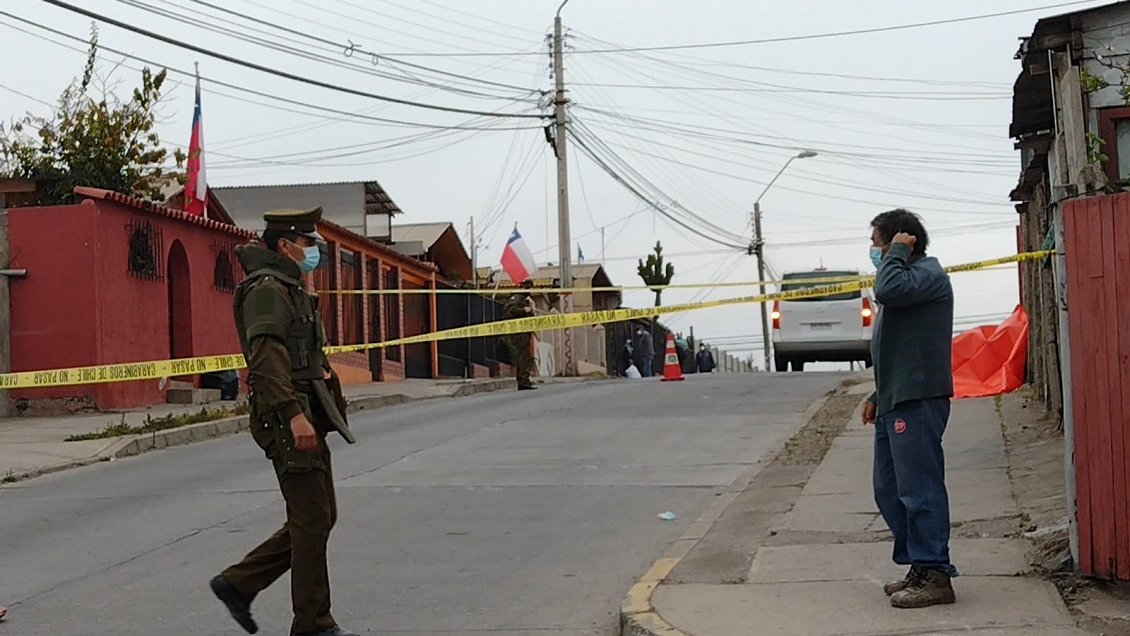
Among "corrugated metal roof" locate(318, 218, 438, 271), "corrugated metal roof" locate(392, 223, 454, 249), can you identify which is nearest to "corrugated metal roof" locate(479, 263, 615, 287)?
"corrugated metal roof" locate(392, 223, 454, 249)

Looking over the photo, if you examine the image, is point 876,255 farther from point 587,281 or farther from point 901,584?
point 587,281

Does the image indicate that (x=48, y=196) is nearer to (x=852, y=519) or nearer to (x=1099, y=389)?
(x=852, y=519)

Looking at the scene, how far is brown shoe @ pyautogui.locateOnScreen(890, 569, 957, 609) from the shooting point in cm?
614

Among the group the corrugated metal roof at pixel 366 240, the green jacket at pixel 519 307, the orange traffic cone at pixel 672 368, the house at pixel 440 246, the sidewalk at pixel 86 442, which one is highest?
the house at pixel 440 246

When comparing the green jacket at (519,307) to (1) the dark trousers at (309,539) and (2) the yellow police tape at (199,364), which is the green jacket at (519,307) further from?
(1) the dark trousers at (309,539)

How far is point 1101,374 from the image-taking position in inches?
243

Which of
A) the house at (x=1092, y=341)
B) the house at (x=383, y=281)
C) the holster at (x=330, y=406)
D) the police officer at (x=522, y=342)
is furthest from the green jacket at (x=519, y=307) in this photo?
the holster at (x=330, y=406)

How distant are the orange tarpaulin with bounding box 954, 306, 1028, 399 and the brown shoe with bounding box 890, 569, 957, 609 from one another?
31.9 feet

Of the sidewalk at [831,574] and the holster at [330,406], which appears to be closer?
the sidewalk at [831,574]

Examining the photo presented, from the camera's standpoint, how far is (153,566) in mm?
8469

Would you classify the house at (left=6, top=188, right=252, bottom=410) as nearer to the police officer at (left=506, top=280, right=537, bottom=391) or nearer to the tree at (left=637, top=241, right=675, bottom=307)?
the police officer at (left=506, top=280, right=537, bottom=391)

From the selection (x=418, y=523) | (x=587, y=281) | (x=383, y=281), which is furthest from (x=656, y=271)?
(x=418, y=523)

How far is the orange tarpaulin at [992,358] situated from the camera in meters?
15.5

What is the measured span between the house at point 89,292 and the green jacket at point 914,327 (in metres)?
15.7
